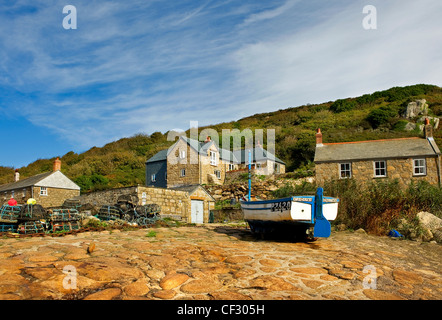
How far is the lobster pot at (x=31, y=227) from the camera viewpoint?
42.5 ft

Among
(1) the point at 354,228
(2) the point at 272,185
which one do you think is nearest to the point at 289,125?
(2) the point at 272,185

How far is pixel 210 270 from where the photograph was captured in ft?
20.6

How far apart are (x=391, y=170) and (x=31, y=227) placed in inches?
868

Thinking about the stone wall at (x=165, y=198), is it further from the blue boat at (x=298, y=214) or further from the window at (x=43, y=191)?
the blue boat at (x=298, y=214)

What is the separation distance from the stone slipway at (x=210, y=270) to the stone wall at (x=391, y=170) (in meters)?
16.5

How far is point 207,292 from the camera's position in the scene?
5203 millimetres

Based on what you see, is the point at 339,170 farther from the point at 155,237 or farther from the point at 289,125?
the point at 289,125

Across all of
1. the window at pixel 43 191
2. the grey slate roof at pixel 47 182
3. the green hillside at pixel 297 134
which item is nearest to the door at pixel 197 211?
the green hillside at pixel 297 134

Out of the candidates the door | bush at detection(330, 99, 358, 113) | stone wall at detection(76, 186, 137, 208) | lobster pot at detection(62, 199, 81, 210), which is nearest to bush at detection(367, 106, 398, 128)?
bush at detection(330, 99, 358, 113)

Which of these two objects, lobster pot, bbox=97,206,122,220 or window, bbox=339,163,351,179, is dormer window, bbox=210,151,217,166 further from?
lobster pot, bbox=97,206,122,220

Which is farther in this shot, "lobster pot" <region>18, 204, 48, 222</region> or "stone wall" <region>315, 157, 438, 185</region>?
"stone wall" <region>315, 157, 438, 185</region>

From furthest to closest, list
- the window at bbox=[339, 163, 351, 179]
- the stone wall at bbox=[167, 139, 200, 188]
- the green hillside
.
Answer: the green hillside < the stone wall at bbox=[167, 139, 200, 188] < the window at bbox=[339, 163, 351, 179]

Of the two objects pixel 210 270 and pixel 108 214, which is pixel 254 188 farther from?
pixel 210 270

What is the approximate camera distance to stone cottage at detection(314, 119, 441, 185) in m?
24.0
